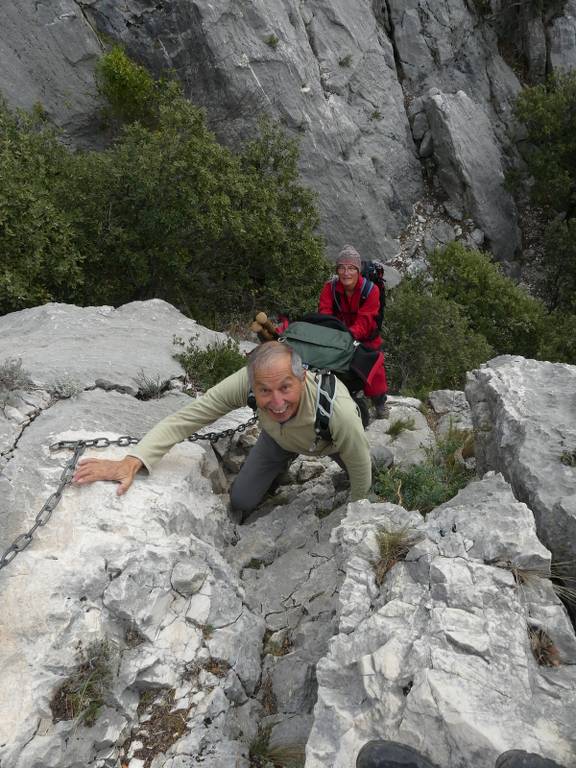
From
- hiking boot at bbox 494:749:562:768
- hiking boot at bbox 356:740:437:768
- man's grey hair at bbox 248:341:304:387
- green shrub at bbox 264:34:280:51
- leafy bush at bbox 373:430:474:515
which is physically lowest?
leafy bush at bbox 373:430:474:515

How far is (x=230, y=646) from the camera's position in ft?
12.9

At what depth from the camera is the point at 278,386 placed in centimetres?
419

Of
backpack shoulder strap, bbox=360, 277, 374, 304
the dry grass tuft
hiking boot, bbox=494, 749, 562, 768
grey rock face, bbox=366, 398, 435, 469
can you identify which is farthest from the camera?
backpack shoulder strap, bbox=360, 277, 374, 304

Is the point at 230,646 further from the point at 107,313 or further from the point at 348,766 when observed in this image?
the point at 107,313

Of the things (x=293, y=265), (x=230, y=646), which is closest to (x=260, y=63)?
(x=293, y=265)

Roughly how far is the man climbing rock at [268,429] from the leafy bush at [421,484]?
1.35 ft

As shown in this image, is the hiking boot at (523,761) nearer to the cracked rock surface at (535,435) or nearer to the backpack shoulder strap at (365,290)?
the cracked rock surface at (535,435)

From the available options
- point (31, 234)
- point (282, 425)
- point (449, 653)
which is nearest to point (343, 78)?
point (31, 234)

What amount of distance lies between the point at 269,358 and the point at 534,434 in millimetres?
2859

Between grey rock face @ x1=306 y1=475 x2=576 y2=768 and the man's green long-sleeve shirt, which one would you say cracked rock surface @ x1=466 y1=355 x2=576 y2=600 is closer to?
grey rock face @ x1=306 y1=475 x2=576 y2=768

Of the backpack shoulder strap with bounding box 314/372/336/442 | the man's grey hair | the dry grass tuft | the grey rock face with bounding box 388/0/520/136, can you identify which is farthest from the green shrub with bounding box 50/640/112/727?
the grey rock face with bounding box 388/0/520/136

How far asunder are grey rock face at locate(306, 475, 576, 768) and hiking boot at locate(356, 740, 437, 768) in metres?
0.11

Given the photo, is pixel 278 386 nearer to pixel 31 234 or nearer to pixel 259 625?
pixel 259 625

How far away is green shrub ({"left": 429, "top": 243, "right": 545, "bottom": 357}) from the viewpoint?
18875 millimetres
